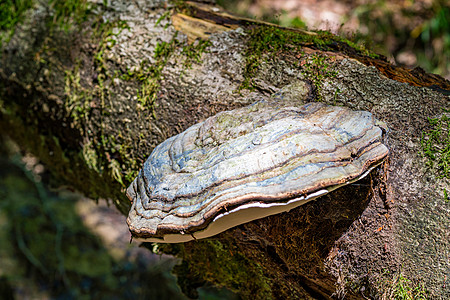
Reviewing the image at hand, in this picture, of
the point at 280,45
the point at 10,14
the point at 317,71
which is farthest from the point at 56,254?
the point at 317,71

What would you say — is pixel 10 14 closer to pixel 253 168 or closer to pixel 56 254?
pixel 253 168

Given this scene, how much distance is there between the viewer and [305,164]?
3.32 feet

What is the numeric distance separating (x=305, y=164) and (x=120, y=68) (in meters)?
1.15

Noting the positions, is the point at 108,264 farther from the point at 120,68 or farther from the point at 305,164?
the point at 305,164

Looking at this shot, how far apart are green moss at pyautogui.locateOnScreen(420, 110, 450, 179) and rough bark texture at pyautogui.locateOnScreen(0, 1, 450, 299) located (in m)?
0.02

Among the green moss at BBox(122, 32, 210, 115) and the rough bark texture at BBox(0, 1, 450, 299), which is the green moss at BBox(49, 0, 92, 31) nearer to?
the rough bark texture at BBox(0, 1, 450, 299)

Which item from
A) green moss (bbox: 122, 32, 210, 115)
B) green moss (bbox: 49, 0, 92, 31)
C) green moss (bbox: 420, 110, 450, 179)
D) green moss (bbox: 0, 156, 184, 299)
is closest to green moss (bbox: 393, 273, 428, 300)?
green moss (bbox: 420, 110, 450, 179)

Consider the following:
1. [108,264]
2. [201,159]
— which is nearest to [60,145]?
[201,159]

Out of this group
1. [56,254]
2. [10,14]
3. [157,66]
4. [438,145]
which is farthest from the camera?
[56,254]

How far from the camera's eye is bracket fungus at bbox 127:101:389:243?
987mm

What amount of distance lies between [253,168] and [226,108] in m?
0.51

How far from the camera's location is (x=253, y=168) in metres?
1.03

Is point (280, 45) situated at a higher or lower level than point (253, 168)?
higher

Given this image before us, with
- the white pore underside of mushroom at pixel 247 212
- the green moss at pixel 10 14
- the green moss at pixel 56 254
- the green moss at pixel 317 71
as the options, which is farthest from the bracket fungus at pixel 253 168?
the green moss at pixel 56 254
